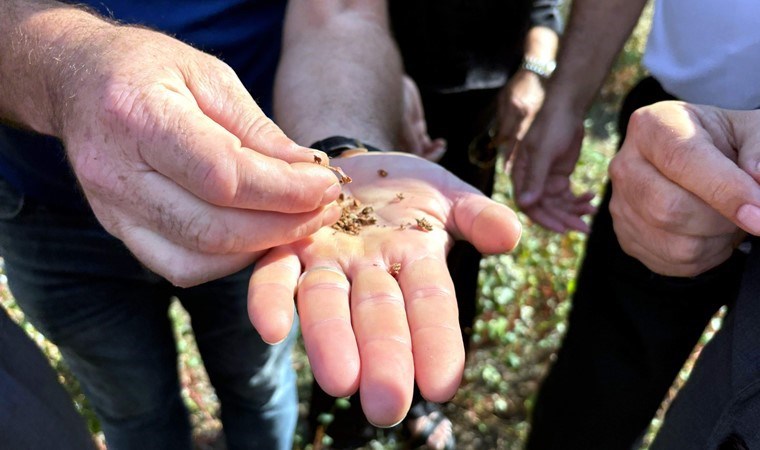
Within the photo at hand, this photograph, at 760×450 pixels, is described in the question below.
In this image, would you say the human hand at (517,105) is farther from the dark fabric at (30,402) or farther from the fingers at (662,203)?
the dark fabric at (30,402)

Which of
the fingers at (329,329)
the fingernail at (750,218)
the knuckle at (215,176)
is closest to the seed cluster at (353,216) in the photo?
the fingers at (329,329)

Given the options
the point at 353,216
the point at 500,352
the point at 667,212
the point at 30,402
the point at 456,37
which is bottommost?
the point at 500,352

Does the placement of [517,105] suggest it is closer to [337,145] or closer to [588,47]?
[588,47]

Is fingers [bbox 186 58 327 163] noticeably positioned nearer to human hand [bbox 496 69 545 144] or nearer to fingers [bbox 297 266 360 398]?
fingers [bbox 297 266 360 398]

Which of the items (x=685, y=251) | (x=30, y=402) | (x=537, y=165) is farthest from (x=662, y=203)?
(x=30, y=402)

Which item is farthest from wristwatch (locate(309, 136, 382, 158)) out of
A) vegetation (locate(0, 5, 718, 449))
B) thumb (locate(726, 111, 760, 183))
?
vegetation (locate(0, 5, 718, 449))

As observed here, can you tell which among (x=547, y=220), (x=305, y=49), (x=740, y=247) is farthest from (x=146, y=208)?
(x=547, y=220)

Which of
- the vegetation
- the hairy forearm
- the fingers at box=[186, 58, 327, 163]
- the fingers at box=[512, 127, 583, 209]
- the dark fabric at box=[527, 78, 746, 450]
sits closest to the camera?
the fingers at box=[186, 58, 327, 163]
